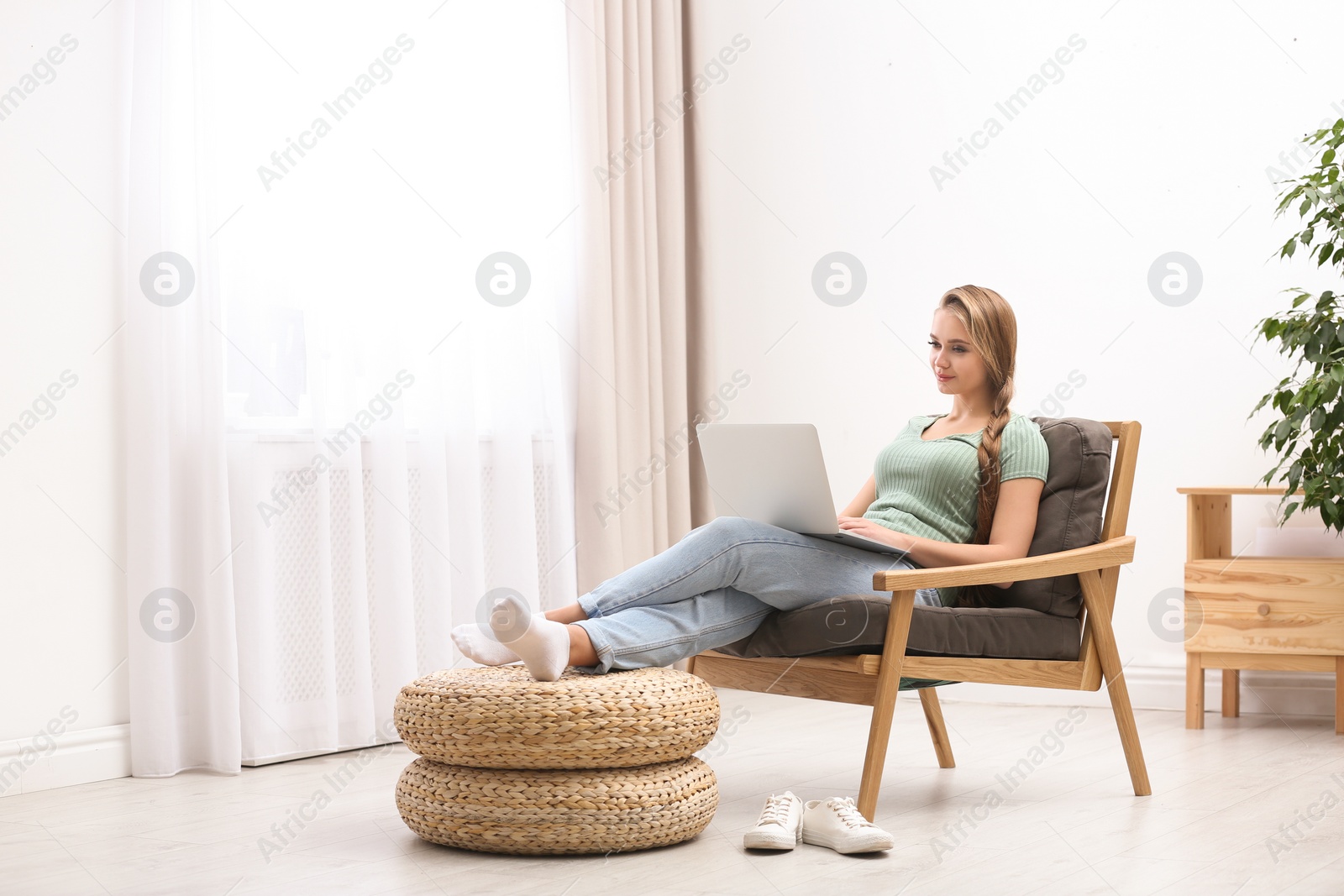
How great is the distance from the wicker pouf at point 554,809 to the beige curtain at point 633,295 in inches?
64.8

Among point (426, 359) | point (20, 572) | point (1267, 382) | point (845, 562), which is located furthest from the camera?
point (1267, 382)

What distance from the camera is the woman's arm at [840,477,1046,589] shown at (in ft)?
7.43

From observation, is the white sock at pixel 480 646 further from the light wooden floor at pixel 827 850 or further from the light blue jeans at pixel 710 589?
the light wooden floor at pixel 827 850

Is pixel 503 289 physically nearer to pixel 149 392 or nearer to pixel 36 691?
pixel 149 392

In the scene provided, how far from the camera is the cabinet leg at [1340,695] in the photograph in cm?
302

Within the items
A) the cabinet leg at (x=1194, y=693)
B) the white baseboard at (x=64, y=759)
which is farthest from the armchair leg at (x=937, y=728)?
the white baseboard at (x=64, y=759)

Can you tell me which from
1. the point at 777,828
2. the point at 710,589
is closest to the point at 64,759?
the point at 710,589

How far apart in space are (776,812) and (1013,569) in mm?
572

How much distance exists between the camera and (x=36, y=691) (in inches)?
100

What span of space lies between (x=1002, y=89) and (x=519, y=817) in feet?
8.83

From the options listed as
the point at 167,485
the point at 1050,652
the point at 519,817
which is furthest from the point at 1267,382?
the point at 167,485

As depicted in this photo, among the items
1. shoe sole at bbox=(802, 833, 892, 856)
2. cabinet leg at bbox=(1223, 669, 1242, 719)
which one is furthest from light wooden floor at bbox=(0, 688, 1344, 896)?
cabinet leg at bbox=(1223, 669, 1242, 719)

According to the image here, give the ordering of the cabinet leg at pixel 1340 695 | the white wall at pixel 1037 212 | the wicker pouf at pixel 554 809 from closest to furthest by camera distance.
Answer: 1. the wicker pouf at pixel 554 809
2. the cabinet leg at pixel 1340 695
3. the white wall at pixel 1037 212

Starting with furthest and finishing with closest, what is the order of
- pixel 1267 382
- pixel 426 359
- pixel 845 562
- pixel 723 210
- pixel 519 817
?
pixel 723 210
pixel 1267 382
pixel 426 359
pixel 845 562
pixel 519 817
